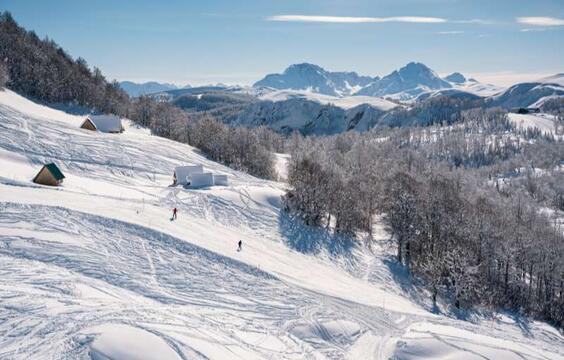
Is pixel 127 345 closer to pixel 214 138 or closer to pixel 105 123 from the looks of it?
pixel 105 123

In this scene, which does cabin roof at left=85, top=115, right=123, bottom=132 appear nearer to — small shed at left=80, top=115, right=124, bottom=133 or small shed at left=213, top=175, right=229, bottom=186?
small shed at left=80, top=115, right=124, bottom=133

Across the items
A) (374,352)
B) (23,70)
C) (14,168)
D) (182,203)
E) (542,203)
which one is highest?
(23,70)

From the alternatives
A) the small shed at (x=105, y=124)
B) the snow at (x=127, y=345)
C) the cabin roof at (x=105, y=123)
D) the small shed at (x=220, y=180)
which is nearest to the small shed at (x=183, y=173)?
the small shed at (x=220, y=180)

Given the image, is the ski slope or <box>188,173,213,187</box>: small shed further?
<box>188,173,213,187</box>: small shed

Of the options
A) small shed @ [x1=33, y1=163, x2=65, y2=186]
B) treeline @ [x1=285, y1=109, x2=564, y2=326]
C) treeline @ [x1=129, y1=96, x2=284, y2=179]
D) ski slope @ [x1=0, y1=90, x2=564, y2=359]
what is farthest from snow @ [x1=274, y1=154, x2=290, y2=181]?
small shed @ [x1=33, y1=163, x2=65, y2=186]

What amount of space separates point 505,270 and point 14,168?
6533 cm

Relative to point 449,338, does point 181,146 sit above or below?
above

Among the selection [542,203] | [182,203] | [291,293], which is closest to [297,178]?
[182,203]

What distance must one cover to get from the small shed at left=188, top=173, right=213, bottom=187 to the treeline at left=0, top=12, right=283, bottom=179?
23166 mm

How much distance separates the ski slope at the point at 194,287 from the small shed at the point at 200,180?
120 inches

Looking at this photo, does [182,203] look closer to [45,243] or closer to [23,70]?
[45,243]

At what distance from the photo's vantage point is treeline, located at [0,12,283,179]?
278 ft

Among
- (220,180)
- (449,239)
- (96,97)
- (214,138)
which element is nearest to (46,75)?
(96,97)

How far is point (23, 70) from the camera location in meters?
89.3
